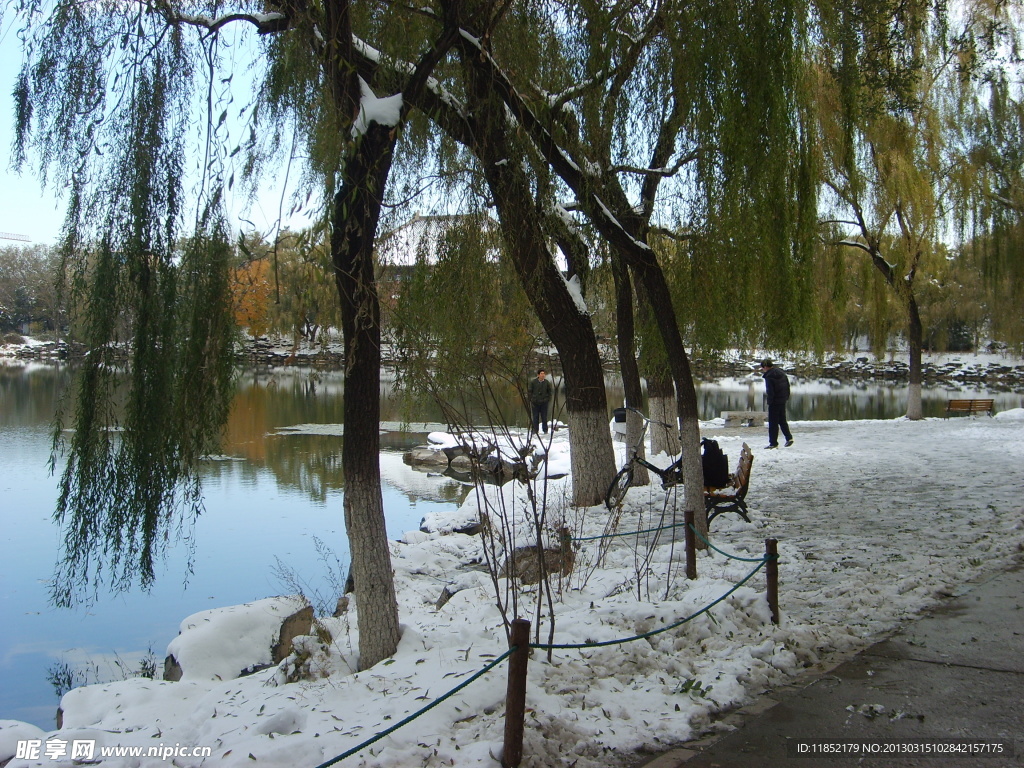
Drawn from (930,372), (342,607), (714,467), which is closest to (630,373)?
(714,467)

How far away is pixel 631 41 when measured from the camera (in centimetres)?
748

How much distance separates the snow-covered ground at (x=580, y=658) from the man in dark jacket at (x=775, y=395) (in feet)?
19.1

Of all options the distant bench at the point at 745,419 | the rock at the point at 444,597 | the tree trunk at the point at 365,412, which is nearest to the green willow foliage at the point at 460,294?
the rock at the point at 444,597

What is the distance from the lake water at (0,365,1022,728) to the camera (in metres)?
7.51

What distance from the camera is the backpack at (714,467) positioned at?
27.7 feet

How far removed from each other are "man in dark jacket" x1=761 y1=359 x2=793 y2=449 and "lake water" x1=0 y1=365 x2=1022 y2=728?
A: 5.82 m

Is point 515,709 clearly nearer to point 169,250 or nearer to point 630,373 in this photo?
point 169,250

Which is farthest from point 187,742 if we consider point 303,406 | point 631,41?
point 303,406

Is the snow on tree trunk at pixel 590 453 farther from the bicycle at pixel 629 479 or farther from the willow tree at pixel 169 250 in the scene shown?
the willow tree at pixel 169 250

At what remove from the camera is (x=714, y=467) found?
8477 mm

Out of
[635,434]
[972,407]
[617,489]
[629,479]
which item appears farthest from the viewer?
[972,407]

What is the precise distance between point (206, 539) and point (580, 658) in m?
8.54

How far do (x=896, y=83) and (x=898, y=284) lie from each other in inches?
477

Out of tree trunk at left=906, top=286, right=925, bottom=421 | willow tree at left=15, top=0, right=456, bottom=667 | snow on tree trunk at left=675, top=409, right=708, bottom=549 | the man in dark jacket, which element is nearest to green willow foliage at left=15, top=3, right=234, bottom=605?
willow tree at left=15, top=0, right=456, bottom=667
